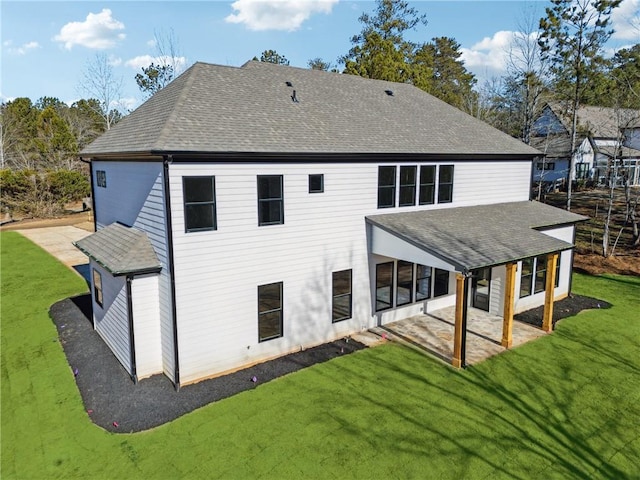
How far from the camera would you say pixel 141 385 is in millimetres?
9680

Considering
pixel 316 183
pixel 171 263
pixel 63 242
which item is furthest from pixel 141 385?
pixel 63 242

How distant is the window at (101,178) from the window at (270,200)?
5.83m

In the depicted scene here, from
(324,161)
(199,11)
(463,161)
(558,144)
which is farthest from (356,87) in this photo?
(558,144)

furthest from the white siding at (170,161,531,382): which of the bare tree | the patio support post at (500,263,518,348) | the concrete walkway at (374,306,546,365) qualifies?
the bare tree

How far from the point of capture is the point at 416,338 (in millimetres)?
12195

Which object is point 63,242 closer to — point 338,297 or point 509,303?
point 338,297

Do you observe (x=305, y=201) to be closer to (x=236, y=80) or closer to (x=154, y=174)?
(x=154, y=174)

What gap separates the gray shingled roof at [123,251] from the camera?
9383 millimetres

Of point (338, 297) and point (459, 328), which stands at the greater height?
point (338, 297)

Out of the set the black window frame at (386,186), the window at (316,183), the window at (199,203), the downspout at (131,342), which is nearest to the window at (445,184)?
the black window frame at (386,186)

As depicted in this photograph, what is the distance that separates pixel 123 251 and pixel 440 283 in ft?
32.9

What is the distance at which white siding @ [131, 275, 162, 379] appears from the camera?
9695mm

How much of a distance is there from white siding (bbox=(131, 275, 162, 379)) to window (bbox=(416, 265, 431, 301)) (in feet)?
26.6

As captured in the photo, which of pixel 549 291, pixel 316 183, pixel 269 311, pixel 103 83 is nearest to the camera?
pixel 269 311
